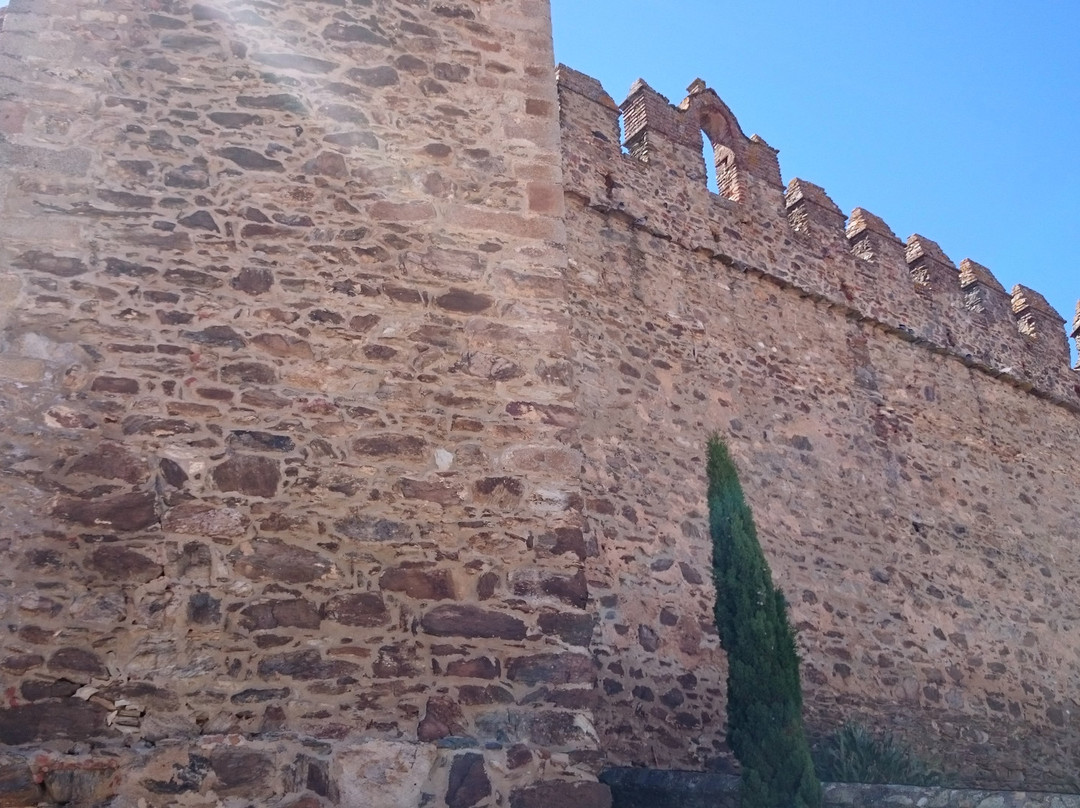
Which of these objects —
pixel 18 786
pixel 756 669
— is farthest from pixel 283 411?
pixel 756 669

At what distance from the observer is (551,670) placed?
3547 mm

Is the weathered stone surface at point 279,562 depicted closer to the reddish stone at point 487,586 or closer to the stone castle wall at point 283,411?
the stone castle wall at point 283,411

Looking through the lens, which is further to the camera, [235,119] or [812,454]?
[812,454]

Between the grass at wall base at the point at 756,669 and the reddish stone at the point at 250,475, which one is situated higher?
the reddish stone at the point at 250,475

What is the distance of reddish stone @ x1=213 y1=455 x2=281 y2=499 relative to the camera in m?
3.51

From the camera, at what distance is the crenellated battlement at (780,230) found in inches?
335

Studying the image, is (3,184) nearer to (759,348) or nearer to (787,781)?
(787,781)

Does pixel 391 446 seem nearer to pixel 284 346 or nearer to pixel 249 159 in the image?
pixel 284 346

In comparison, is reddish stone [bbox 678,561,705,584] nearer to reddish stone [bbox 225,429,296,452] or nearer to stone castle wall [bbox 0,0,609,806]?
stone castle wall [bbox 0,0,609,806]

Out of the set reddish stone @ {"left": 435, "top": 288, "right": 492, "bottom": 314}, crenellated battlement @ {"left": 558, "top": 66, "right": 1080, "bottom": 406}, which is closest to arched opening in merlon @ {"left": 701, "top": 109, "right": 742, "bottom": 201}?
crenellated battlement @ {"left": 558, "top": 66, "right": 1080, "bottom": 406}

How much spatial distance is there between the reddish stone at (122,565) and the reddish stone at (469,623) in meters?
0.90

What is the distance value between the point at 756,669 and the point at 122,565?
368 cm

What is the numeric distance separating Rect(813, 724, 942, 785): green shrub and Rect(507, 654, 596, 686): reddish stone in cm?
344

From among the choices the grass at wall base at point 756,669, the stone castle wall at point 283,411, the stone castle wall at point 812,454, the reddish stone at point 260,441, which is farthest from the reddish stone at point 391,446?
the stone castle wall at point 812,454
